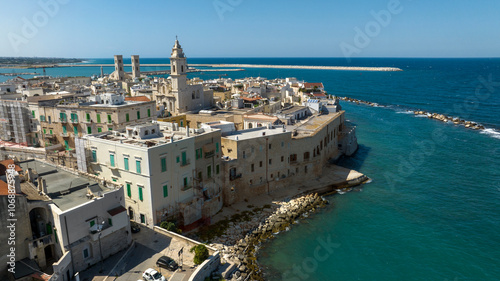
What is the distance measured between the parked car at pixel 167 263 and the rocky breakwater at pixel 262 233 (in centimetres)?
536

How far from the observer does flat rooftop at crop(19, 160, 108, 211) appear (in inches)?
937

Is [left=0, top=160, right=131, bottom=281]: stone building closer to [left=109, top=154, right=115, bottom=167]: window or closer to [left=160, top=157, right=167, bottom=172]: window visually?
[left=109, top=154, right=115, bottom=167]: window

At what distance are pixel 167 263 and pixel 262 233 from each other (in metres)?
12.9

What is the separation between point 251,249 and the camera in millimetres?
32156

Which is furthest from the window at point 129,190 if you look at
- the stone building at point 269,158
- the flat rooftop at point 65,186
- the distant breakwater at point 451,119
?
the distant breakwater at point 451,119

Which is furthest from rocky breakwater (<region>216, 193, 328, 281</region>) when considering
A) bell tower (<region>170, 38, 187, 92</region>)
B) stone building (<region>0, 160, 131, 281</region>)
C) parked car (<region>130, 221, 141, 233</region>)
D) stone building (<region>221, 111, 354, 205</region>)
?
bell tower (<region>170, 38, 187, 92</region>)

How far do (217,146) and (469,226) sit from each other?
28568mm

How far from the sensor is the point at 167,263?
945 inches

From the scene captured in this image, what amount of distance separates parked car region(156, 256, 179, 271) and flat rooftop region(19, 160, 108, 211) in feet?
21.2

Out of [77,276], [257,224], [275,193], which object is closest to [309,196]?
[275,193]

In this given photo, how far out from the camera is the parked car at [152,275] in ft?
73.8

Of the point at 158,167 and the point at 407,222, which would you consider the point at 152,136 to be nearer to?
the point at 158,167

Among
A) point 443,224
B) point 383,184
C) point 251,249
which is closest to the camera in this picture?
point 251,249

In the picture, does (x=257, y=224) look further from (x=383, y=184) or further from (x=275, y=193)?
(x=383, y=184)
